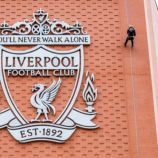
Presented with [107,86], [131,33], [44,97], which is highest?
[131,33]

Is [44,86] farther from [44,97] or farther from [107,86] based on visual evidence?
[107,86]

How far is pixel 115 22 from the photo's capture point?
1437 centimetres

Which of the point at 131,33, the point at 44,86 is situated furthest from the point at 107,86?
the point at 44,86

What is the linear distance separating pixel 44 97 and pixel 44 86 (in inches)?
11.4

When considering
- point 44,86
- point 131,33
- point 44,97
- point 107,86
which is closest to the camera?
point 44,97

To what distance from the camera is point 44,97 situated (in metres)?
13.4

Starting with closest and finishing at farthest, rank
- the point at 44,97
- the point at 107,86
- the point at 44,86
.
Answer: the point at 44,97, the point at 44,86, the point at 107,86

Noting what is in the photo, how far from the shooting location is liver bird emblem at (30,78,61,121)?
1326 centimetres

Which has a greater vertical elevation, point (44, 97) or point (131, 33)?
point (131, 33)

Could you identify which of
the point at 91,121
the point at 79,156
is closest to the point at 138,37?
the point at 91,121

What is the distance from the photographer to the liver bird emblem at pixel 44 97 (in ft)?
43.5

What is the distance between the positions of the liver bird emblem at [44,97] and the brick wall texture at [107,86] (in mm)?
157

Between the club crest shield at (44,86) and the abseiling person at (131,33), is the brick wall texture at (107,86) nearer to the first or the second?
the club crest shield at (44,86)

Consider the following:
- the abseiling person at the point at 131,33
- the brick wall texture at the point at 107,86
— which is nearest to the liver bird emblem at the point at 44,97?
the brick wall texture at the point at 107,86
